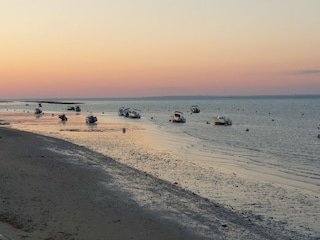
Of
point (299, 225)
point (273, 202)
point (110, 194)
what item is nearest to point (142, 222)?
point (110, 194)

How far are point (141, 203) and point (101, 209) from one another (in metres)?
1.99

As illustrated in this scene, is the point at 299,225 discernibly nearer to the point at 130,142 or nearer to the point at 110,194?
the point at 110,194

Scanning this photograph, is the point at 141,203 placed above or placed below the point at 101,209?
below

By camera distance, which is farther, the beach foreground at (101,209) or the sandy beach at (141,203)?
the sandy beach at (141,203)

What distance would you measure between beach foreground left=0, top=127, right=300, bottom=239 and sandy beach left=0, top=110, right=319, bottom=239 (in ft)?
0.10

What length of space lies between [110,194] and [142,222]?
447 centimetres

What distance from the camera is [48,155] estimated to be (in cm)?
Result: 3019

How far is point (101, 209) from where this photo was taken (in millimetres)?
15188

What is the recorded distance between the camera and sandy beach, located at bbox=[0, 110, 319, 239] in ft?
42.3

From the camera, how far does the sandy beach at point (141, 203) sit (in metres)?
12.9

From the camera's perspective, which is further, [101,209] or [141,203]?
[141,203]

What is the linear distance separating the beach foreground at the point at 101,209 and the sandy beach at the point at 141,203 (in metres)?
0.03

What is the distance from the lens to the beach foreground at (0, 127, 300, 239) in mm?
12547

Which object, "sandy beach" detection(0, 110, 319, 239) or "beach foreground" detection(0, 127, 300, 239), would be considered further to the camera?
"sandy beach" detection(0, 110, 319, 239)
